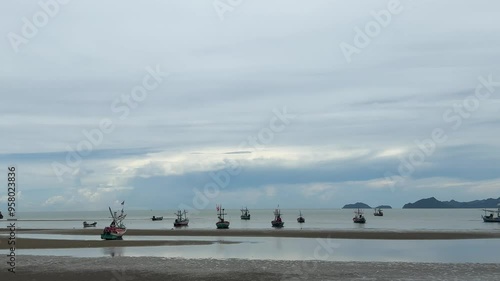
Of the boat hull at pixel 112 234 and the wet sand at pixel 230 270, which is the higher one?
the boat hull at pixel 112 234

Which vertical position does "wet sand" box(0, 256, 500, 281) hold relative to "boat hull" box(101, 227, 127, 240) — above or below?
below

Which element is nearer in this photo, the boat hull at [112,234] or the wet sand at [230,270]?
the wet sand at [230,270]

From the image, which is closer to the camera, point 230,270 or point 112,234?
point 230,270

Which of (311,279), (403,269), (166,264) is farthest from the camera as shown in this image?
(166,264)

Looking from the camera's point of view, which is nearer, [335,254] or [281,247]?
[335,254]

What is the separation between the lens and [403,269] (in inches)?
1574

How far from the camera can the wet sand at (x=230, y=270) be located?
3569 cm

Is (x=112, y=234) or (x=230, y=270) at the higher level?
(x=112, y=234)

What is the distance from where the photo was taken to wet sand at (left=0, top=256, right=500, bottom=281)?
35.7 metres

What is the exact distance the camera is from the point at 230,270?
129ft

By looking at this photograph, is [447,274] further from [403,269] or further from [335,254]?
[335,254]

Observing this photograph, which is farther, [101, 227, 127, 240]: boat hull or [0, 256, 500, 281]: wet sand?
[101, 227, 127, 240]: boat hull

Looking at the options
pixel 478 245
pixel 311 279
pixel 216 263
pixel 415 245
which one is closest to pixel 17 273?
pixel 216 263

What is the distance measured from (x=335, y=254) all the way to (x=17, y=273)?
29.7 meters
